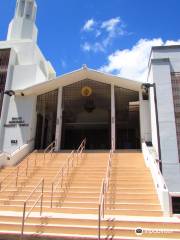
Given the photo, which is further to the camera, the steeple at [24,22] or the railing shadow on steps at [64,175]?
the steeple at [24,22]

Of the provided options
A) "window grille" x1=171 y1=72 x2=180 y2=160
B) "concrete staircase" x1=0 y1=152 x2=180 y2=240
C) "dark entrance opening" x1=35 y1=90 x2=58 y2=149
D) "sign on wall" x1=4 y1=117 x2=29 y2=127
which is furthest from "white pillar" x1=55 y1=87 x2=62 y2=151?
"window grille" x1=171 y1=72 x2=180 y2=160

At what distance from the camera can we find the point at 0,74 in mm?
17938

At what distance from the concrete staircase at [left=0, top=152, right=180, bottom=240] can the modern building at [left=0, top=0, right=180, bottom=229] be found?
1.90 m

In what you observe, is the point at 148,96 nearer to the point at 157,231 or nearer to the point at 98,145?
the point at 98,145

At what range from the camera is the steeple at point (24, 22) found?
20.6 m

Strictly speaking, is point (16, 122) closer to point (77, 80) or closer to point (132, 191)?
point (77, 80)

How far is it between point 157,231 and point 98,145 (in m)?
16.3

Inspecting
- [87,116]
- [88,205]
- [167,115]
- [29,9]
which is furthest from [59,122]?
[29,9]

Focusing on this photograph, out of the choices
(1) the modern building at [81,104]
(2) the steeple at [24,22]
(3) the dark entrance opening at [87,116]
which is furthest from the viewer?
(2) the steeple at [24,22]

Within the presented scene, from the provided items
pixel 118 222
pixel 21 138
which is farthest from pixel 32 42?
pixel 118 222

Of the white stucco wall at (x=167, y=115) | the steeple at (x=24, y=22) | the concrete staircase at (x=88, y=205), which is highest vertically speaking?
the steeple at (x=24, y=22)

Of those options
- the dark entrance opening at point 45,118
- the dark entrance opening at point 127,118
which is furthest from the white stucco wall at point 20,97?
the dark entrance opening at point 127,118

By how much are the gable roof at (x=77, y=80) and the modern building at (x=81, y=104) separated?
63mm

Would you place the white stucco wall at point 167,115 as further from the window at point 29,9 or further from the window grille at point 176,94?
the window at point 29,9
